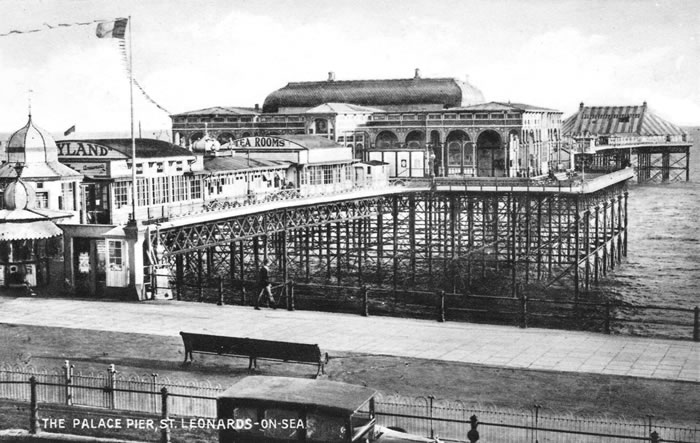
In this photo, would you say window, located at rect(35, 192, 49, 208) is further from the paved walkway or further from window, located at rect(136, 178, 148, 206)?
the paved walkway

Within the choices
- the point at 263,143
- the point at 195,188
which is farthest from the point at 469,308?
the point at 263,143

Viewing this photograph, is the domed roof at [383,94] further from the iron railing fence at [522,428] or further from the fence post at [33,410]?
the fence post at [33,410]

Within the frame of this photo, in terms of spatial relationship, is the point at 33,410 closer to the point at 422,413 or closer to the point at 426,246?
the point at 422,413

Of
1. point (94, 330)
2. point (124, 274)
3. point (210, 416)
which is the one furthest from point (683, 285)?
point (210, 416)

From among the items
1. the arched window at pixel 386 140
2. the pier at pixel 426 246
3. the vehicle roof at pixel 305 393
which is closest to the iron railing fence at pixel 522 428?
the vehicle roof at pixel 305 393

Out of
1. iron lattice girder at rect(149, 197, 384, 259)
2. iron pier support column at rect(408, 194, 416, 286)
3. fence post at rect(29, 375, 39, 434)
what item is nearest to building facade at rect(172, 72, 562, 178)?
iron pier support column at rect(408, 194, 416, 286)

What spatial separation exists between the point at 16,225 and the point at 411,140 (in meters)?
61.4

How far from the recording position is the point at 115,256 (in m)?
36.2

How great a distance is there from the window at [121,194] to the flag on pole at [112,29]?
795 centimetres

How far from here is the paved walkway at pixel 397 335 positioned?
24438 millimetres

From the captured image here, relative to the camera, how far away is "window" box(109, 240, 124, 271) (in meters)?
36.1

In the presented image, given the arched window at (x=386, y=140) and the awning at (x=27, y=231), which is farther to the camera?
the arched window at (x=386, y=140)

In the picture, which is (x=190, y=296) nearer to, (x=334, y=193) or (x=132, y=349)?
(x=334, y=193)

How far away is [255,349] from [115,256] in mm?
14119
